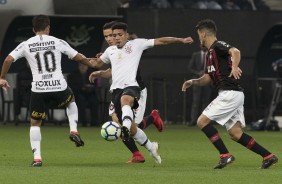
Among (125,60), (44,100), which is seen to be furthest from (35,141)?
(125,60)

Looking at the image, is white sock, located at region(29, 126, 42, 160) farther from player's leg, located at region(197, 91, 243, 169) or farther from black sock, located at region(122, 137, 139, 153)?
player's leg, located at region(197, 91, 243, 169)

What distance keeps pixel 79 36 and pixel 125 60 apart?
537 inches

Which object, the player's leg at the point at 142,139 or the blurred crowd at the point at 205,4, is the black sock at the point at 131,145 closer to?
the player's leg at the point at 142,139

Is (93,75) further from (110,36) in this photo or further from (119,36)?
(119,36)

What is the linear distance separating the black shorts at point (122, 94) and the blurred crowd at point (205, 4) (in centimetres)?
1478

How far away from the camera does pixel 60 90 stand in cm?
1642

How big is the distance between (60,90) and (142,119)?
1.85 m

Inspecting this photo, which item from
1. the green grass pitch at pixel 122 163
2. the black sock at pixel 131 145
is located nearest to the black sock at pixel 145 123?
the green grass pitch at pixel 122 163

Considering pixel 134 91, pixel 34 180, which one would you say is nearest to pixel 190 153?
pixel 134 91

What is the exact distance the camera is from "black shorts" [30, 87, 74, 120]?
16172 millimetres

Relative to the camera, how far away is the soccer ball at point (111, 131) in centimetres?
1592

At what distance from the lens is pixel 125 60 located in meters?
16.8

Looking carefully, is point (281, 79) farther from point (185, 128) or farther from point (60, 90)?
point (60, 90)

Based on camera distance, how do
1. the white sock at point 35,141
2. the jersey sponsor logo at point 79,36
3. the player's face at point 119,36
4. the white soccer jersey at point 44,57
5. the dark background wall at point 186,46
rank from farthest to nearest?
1. the dark background wall at point 186,46
2. the jersey sponsor logo at point 79,36
3. the player's face at point 119,36
4. the white soccer jersey at point 44,57
5. the white sock at point 35,141
